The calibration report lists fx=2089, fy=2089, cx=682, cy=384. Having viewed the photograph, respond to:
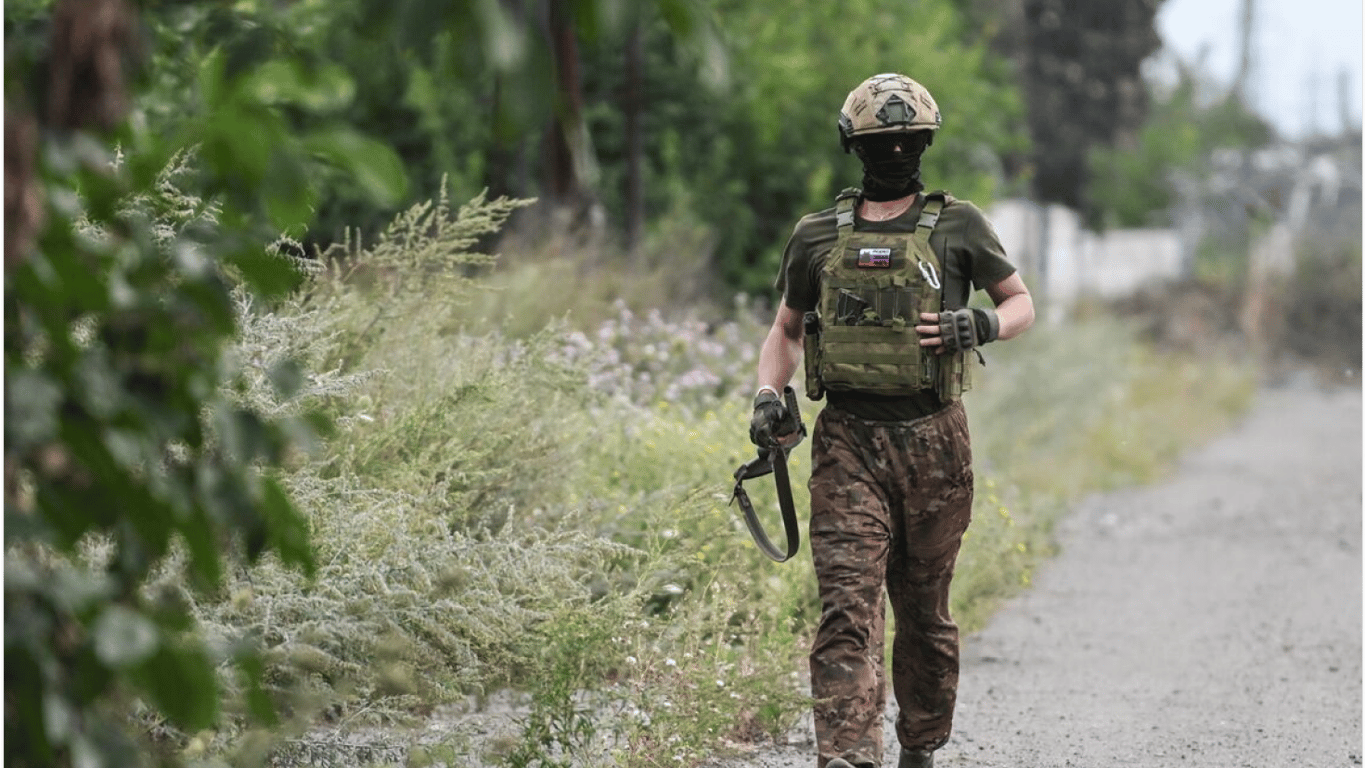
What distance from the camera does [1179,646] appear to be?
8.47 meters

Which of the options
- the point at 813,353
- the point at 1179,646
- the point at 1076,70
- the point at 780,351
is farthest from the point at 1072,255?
the point at 813,353

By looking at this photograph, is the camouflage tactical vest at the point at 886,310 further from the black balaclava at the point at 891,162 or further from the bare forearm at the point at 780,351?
the bare forearm at the point at 780,351

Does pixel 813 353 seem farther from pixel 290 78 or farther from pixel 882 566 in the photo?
pixel 290 78

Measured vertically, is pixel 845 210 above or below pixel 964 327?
above

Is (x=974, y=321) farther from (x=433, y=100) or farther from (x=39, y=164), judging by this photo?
(x=433, y=100)

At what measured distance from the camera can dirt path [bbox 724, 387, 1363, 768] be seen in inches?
250

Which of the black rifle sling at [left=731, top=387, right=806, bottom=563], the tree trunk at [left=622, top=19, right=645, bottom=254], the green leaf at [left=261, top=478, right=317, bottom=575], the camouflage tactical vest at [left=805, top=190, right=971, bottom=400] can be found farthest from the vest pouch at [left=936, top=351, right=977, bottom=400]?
the tree trunk at [left=622, top=19, right=645, bottom=254]

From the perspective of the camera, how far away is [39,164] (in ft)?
7.93

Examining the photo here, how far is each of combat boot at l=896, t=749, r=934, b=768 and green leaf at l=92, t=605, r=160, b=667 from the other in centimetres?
328

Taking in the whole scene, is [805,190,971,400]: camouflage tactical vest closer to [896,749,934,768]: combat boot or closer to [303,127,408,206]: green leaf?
[896,749,934,768]: combat boot

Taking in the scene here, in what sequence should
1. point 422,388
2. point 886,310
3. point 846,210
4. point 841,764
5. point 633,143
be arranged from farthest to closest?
point 633,143 < point 422,388 < point 846,210 < point 886,310 < point 841,764

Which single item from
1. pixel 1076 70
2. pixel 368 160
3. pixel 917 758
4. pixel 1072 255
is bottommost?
pixel 1072 255

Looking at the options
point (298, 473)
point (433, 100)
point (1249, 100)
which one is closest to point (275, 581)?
point (298, 473)

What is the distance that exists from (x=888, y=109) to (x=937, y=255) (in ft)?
1.21
